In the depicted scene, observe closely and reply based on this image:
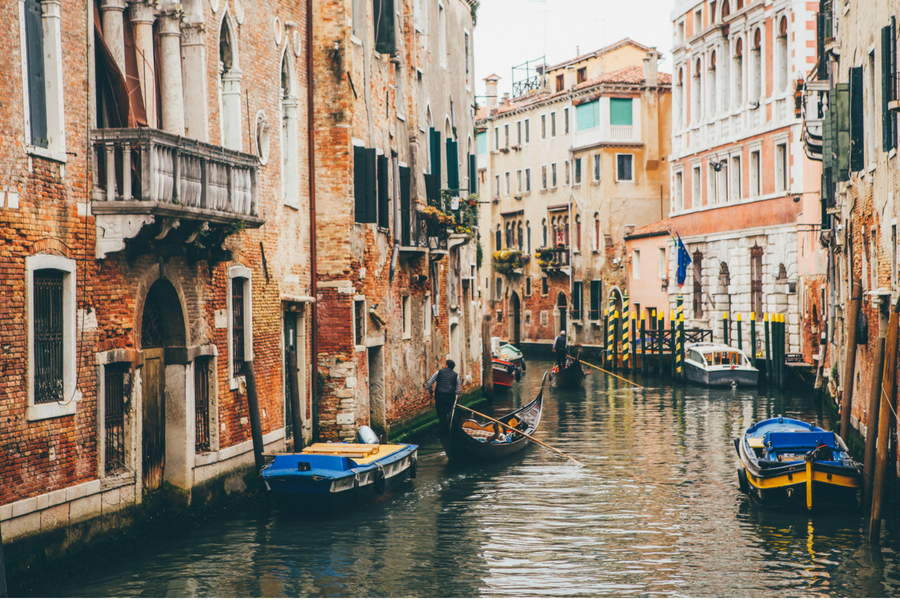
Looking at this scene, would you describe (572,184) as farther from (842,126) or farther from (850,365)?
(850,365)

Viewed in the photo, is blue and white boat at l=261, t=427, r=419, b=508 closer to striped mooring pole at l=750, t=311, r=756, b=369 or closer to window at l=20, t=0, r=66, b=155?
window at l=20, t=0, r=66, b=155

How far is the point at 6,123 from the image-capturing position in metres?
8.72

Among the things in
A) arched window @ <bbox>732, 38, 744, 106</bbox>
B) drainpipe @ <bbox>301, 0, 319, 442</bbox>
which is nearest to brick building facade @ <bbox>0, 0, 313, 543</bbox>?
drainpipe @ <bbox>301, 0, 319, 442</bbox>

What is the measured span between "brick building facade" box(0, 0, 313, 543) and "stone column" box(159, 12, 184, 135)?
20 millimetres

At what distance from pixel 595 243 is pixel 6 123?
37.7m

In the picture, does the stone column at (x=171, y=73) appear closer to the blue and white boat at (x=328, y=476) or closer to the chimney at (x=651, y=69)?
the blue and white boat at (x=328, y=476)

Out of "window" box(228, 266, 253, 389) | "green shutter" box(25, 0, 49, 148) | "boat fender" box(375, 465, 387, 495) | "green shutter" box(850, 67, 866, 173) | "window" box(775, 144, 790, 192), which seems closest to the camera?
"green shutter" box(25, 0, 49, 148)

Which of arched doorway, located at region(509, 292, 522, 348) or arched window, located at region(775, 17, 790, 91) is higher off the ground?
arched window, located at region(775, 17, 790, 91)

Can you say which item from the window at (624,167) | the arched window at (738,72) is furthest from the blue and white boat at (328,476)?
the window at (624,167)

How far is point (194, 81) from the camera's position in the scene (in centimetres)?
1198

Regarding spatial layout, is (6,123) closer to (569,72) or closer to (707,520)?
(707,520)

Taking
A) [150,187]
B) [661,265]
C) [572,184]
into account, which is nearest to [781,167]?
[661,265]

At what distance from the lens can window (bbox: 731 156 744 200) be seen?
3400 cm

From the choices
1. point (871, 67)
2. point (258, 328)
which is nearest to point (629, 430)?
point (871, 67)
